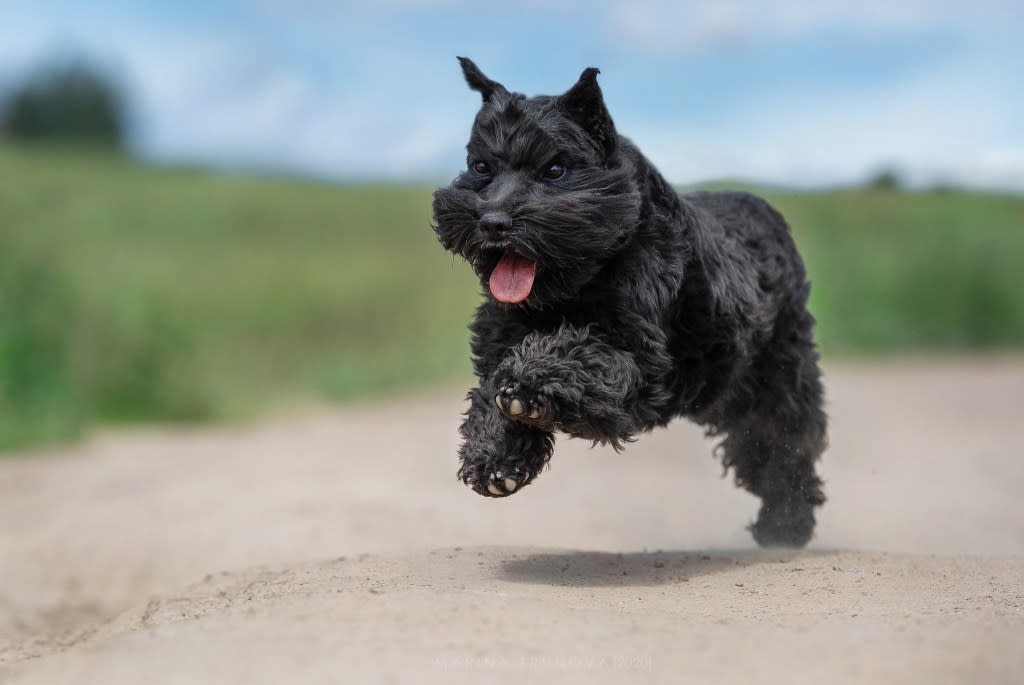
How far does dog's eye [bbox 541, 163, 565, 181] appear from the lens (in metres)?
5.95

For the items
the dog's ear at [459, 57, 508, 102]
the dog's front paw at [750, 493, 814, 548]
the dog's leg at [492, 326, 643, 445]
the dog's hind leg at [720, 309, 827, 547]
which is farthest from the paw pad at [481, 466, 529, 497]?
the dog's front paw at [750, 493, 814, 548]

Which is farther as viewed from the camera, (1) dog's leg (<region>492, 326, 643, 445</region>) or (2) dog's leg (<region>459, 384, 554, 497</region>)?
(2) dog's leg (<region>459, 384, 554, 497</region>)

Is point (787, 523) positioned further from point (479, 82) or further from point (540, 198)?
point (479, 82)

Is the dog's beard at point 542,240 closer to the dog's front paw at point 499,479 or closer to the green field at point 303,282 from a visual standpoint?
the dog's front paw at point 499,479

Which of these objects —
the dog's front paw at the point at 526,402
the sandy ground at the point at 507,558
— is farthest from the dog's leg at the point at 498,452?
the sandy ground at the point at 507,558

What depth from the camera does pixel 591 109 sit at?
603 cm

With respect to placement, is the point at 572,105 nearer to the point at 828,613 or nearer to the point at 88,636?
the point at 828,613

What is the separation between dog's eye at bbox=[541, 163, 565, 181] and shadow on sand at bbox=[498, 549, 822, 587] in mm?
1947

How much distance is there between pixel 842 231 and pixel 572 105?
16.0 m

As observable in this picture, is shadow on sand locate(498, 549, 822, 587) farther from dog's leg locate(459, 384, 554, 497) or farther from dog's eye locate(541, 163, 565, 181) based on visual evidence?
dog's eye locate(541, 163, 565, 181)

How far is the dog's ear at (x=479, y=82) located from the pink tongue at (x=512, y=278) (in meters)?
0.94

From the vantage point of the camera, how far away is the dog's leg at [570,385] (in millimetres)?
5496

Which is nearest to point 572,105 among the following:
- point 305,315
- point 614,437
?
point 614,437

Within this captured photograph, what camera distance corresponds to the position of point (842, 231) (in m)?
21.1
